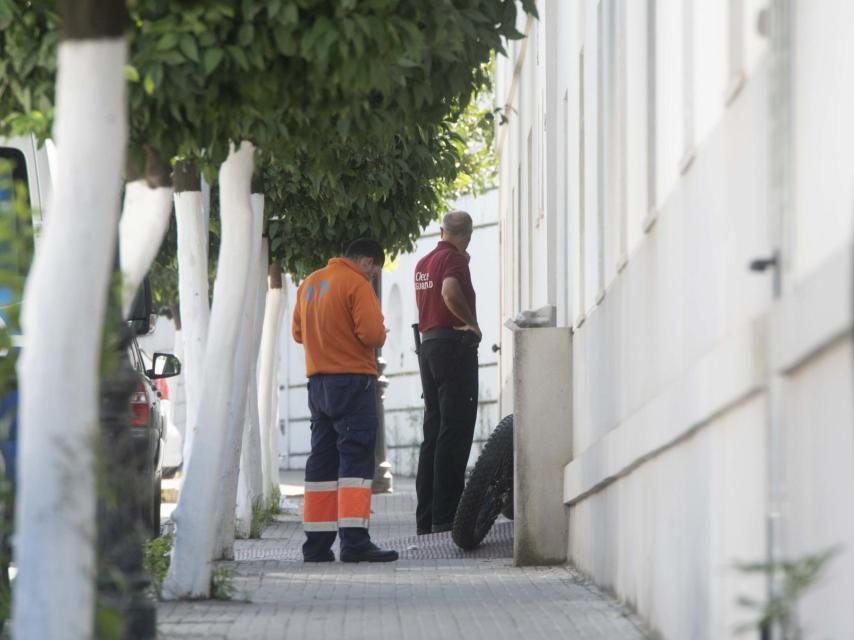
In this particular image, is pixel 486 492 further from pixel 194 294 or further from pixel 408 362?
pixel 408 362

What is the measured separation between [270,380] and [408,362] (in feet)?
40.1

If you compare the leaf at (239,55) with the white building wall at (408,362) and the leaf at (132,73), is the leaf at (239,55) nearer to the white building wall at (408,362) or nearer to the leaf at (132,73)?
the leaf at (132,73)

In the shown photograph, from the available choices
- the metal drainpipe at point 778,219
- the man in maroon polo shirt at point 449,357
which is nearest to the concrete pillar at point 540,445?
the man in maroon polo shirt at point 449,357

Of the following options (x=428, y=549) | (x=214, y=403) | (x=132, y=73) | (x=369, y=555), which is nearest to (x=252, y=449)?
(x=428, y=549)

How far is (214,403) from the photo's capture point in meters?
8.33

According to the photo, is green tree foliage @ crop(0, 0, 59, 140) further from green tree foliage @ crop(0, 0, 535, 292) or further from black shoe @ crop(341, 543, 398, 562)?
black shoe @ crop(341, 543, 398, 562)

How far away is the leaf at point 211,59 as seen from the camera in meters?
6.34

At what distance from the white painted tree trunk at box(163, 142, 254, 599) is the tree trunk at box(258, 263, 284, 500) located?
876cm

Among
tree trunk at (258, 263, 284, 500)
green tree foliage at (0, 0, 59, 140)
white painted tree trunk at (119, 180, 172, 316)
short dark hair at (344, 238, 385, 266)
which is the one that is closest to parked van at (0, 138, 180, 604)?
green tree foliage at (0, 0, 59, 140)

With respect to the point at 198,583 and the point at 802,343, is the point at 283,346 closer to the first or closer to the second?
the point at 198,583

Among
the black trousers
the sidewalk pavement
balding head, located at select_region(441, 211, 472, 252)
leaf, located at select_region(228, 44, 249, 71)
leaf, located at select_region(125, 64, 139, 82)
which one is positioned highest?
balding head, located at select_region(441, 211, 472, 252)

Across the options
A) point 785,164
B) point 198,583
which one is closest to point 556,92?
point 198,583

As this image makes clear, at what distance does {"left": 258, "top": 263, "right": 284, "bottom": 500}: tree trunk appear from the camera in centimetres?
1767

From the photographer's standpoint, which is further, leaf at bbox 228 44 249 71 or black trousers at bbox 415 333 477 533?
black trousers at bbox 415 333 477 533
